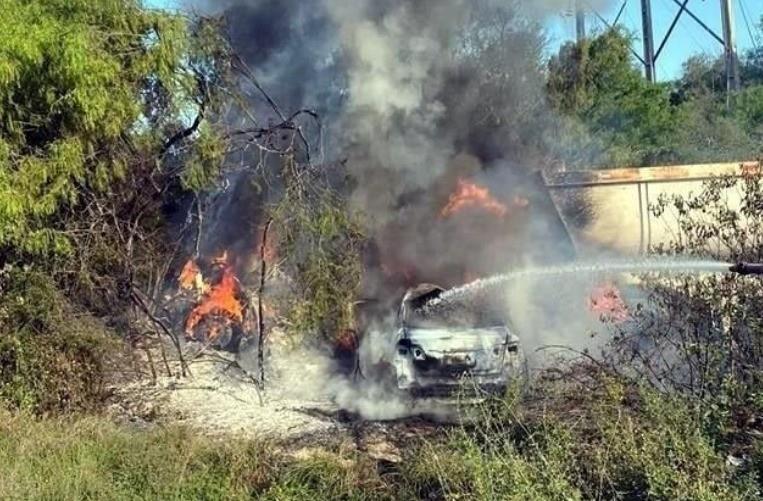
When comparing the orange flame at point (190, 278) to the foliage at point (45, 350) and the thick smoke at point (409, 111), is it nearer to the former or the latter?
the thick smoke at point (409, 111)

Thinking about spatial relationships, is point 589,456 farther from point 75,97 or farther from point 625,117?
point 625,117

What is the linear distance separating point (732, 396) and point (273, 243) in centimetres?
618

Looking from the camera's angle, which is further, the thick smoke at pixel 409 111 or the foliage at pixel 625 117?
the foliage at pixel 625 117

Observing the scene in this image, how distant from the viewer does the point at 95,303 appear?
30.2 feet

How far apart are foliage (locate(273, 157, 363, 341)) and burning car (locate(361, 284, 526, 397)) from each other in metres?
1.06

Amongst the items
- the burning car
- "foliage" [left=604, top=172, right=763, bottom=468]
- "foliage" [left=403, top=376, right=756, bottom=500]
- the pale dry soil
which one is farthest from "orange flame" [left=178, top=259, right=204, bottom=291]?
"foliage" [left=604, top=172, right=763, bottom=468]

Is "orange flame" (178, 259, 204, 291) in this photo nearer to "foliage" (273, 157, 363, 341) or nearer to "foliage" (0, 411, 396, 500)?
"foliage" (273, 157, 363, 341)

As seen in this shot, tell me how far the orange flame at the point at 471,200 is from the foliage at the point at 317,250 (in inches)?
149

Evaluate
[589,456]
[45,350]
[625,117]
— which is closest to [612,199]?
[625,117]

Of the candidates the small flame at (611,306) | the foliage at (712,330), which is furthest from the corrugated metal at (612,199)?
the foliage at (712,330)

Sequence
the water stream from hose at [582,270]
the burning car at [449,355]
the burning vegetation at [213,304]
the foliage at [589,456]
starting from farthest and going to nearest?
1. the burning vegetation at [213,304]
2. the burning car at [449,355]
3. the water stream from hose at [582,270]
4. the foliage at [589,456]

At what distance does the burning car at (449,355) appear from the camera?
27.9 feet

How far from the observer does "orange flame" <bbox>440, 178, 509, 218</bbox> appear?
530 inches

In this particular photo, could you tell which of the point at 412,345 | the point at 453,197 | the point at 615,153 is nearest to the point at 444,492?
the point at 412,345
